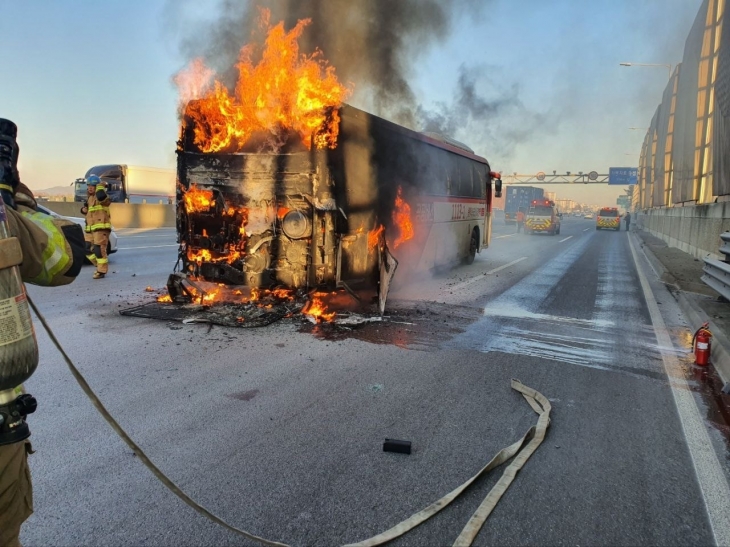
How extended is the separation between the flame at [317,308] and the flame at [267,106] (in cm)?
211

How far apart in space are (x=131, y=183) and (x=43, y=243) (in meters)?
33.7

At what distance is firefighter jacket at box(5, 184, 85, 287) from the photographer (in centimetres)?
173

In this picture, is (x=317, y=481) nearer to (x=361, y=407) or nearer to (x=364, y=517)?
(x=364, y=517)

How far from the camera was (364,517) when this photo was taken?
8.39ft

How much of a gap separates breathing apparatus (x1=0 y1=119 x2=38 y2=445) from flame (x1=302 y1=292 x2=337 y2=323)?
5.36 metres

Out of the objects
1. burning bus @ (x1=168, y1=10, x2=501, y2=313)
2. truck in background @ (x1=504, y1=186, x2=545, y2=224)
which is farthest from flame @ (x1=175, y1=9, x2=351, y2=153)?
truck in background @ (x1=504, y1=186, x2=545, y2=224)

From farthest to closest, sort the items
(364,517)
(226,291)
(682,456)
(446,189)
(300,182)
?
(446,189) → (226,291) → (300,182) → (682,456) → (364,517)

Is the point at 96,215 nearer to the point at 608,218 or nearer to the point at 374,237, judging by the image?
the point at 374,237

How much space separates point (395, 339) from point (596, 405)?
2.49 metres

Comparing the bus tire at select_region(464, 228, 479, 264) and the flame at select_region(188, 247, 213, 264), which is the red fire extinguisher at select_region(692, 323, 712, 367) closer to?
the flame at select_region(188, 247, 213, 264)

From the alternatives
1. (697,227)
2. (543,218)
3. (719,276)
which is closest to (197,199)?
(719,276)

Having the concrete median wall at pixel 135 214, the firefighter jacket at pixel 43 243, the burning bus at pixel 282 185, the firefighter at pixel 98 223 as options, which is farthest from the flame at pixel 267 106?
the concrete median wall at pixel 135 214

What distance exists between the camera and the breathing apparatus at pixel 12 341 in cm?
151

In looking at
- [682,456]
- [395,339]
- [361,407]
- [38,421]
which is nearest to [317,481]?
[361,407]
